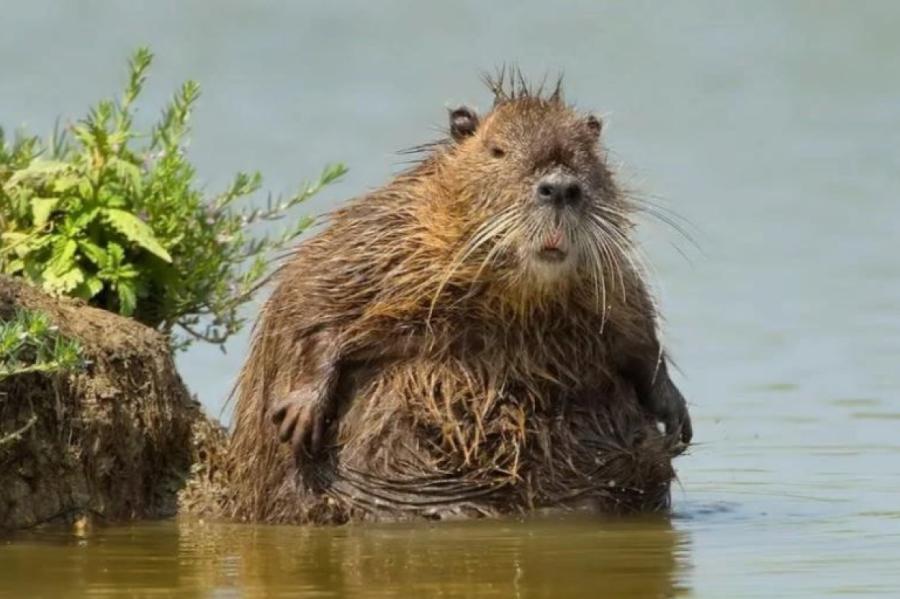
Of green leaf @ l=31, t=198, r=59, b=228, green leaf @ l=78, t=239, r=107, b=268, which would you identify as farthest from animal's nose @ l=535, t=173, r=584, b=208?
green leaf @ l=31, t=198, r=59, b=228

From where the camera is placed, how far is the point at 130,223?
31.1ft

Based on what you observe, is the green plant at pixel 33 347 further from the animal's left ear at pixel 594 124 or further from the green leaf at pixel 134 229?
the animal's left ear at pixel 594 124

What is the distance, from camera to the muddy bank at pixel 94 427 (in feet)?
29.2

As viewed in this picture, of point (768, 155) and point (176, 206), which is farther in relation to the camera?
point (768, 155)

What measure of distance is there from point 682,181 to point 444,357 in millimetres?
9623

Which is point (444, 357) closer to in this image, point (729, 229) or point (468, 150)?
point (468, 150)

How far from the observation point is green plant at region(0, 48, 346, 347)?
375 inches

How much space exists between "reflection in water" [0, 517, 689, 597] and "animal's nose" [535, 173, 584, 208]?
1.13m

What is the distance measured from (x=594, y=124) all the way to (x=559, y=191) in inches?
23.4

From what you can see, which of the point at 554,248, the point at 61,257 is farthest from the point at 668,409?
the point at 61,257

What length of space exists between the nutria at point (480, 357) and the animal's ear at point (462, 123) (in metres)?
0.09

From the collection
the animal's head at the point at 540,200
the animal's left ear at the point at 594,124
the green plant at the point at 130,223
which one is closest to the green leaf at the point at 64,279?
A: the green plant at the point at 130,223

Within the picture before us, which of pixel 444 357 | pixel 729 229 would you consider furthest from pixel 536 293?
pixel 729 229

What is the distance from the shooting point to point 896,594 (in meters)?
7.50
